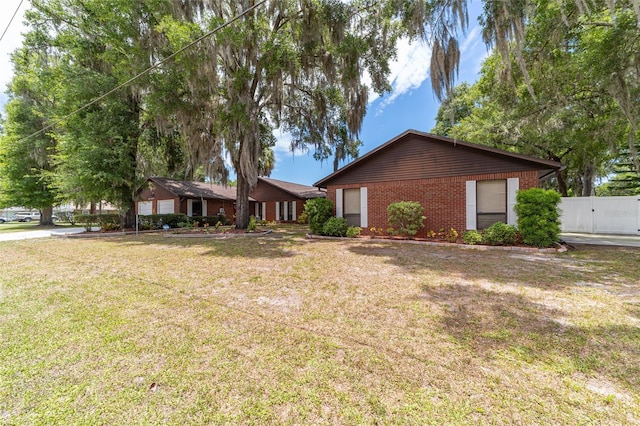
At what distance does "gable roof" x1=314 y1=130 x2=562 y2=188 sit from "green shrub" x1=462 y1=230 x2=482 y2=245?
231 centimetres

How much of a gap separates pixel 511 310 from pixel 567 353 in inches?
39.7

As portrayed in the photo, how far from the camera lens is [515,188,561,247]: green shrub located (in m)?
7.68

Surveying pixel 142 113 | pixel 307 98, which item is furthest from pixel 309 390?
pixel 142 113

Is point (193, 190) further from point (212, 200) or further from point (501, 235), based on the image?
point (501, 235)

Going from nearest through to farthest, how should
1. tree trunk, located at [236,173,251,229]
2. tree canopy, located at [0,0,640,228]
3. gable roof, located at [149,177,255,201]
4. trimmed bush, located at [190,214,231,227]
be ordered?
tree canopy, located at [0,0,640,228] → tree trunk, located at [236,173,251,229] → trimmed bush, located at [190,214,231,227] → gable roof, located at [149,177,255,201]

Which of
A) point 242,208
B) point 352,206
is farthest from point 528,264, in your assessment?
point 242,208

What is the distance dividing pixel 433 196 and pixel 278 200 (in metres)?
15.2

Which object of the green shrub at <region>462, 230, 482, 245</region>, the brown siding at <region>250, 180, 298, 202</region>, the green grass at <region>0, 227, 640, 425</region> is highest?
the brown siding at <region>250, 180, 298, 202</region>

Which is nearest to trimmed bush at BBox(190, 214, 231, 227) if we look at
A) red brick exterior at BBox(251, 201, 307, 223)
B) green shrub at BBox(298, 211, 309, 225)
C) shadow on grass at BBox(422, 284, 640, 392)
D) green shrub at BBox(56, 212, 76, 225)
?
red brick exterior at BBox(251, 201, 307, 223)

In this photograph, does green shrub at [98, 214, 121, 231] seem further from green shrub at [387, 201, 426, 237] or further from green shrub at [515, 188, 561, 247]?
green shrub at [515, 188, 561, 247]

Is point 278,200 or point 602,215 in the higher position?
point 278,200

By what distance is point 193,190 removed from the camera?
2158 cm

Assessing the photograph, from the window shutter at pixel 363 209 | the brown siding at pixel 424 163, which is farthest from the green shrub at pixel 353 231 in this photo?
the brown siding at pixel 424 163

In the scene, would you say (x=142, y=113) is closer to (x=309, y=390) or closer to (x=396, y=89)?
(x=396, y=89)
